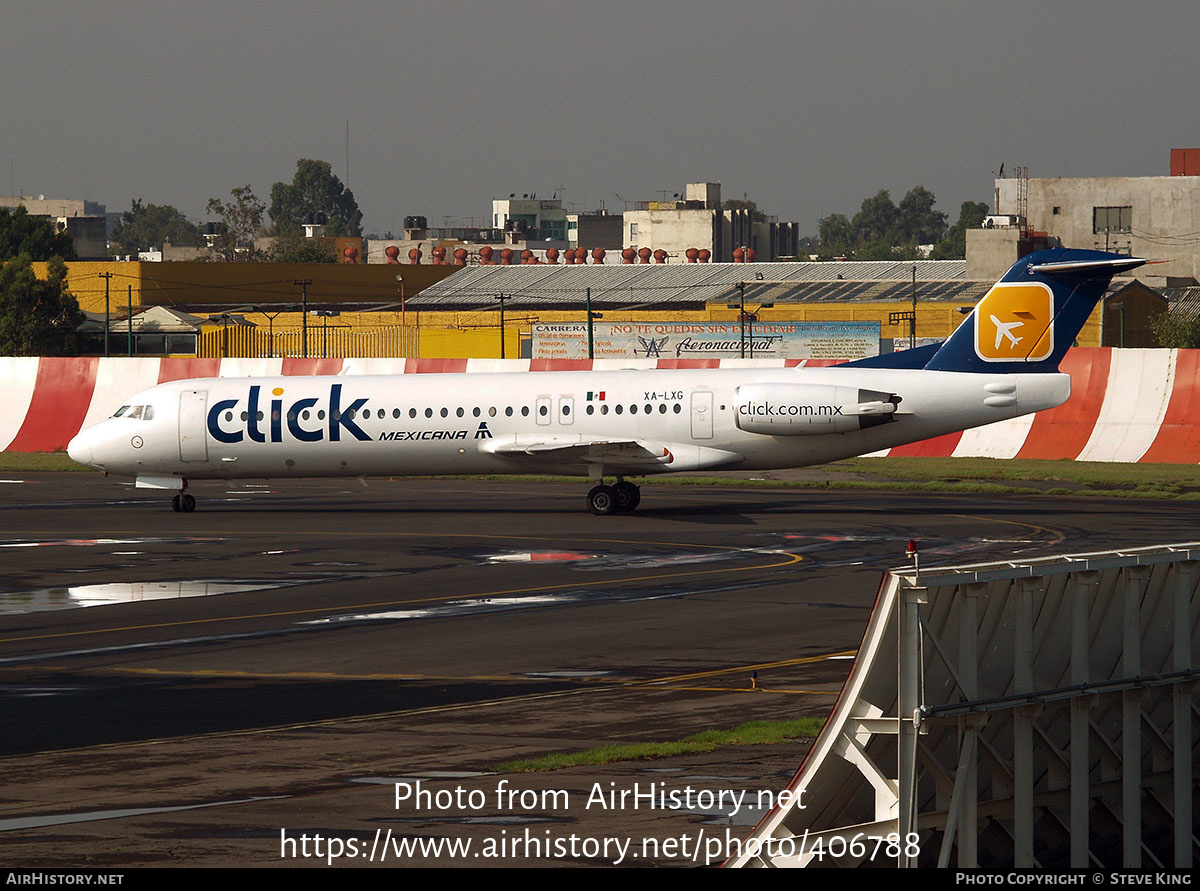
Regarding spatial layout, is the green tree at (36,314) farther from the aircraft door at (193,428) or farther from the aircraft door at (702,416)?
the aircraft door at (702,416)

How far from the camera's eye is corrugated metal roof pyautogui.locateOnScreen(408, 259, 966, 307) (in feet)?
375

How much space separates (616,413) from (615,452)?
36.6 inches

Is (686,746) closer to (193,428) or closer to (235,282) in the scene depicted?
(193,428)

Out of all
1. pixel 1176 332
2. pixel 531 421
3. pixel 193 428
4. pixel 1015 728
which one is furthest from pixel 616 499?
pixel 1176 332

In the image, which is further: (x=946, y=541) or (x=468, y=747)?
(x=946, y=541)

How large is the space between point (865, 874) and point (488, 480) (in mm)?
40127

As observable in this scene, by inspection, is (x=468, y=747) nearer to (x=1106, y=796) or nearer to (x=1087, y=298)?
(x=1106, y=796)

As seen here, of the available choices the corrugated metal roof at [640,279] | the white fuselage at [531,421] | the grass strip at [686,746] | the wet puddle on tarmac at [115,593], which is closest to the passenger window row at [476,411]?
the white fuselage at [531,421]

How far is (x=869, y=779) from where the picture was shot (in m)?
9.89

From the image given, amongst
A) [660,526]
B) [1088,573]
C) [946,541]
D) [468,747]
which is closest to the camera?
[1088,573]

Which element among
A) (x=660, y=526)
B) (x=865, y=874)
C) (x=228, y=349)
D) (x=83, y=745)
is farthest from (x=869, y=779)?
(x=228, y=349)

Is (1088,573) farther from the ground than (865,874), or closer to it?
farther from the ground

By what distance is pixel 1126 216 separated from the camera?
124 meters

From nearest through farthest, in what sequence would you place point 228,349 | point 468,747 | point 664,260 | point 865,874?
1. point 865,874
2. point 468,747
3. point 228,349
4. point 664,260
